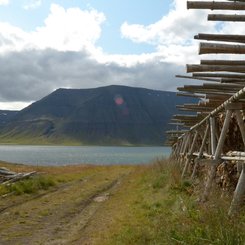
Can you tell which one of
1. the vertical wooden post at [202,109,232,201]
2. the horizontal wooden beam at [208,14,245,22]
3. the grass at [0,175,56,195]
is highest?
the horizontal wooden beam at [208,14,245,22]

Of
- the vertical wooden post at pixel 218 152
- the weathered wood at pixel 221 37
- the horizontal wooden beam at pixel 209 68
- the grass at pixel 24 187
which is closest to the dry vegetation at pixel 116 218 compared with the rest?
the grass at pixel 24 187

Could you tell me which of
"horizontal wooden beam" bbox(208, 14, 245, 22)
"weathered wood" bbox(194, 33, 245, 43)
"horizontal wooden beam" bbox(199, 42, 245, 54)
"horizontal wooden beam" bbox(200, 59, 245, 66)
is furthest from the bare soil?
"horizontal wooden beam" bbox(208, 14, 245, 22)

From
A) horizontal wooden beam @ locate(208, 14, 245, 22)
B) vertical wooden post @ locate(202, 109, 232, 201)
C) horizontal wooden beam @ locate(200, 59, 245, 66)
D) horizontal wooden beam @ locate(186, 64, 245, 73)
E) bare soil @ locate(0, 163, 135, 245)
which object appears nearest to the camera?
horizontal wooden beam @ locate(208, 14, 245, 22)

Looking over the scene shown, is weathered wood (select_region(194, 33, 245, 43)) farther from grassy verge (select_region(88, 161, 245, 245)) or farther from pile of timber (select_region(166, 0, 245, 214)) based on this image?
grassy verge (select_region(88, 161, 245, 245))

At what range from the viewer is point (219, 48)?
630cm

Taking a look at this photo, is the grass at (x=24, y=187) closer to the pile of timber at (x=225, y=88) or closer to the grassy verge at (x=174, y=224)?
the grassy verge at (x=174, y=224)

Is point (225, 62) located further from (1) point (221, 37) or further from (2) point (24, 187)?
(2) point (24, 187)

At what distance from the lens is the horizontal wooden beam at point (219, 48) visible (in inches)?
247

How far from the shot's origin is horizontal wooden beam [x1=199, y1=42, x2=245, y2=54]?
6.28 meters

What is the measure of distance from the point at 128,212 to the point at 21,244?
15.4 feet

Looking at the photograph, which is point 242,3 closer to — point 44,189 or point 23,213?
point 23,213

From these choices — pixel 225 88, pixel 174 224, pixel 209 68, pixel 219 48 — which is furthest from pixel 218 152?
pixel 219 48

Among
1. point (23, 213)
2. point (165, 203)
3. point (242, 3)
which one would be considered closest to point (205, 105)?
point (165, 203)

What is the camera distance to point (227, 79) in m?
8.34
